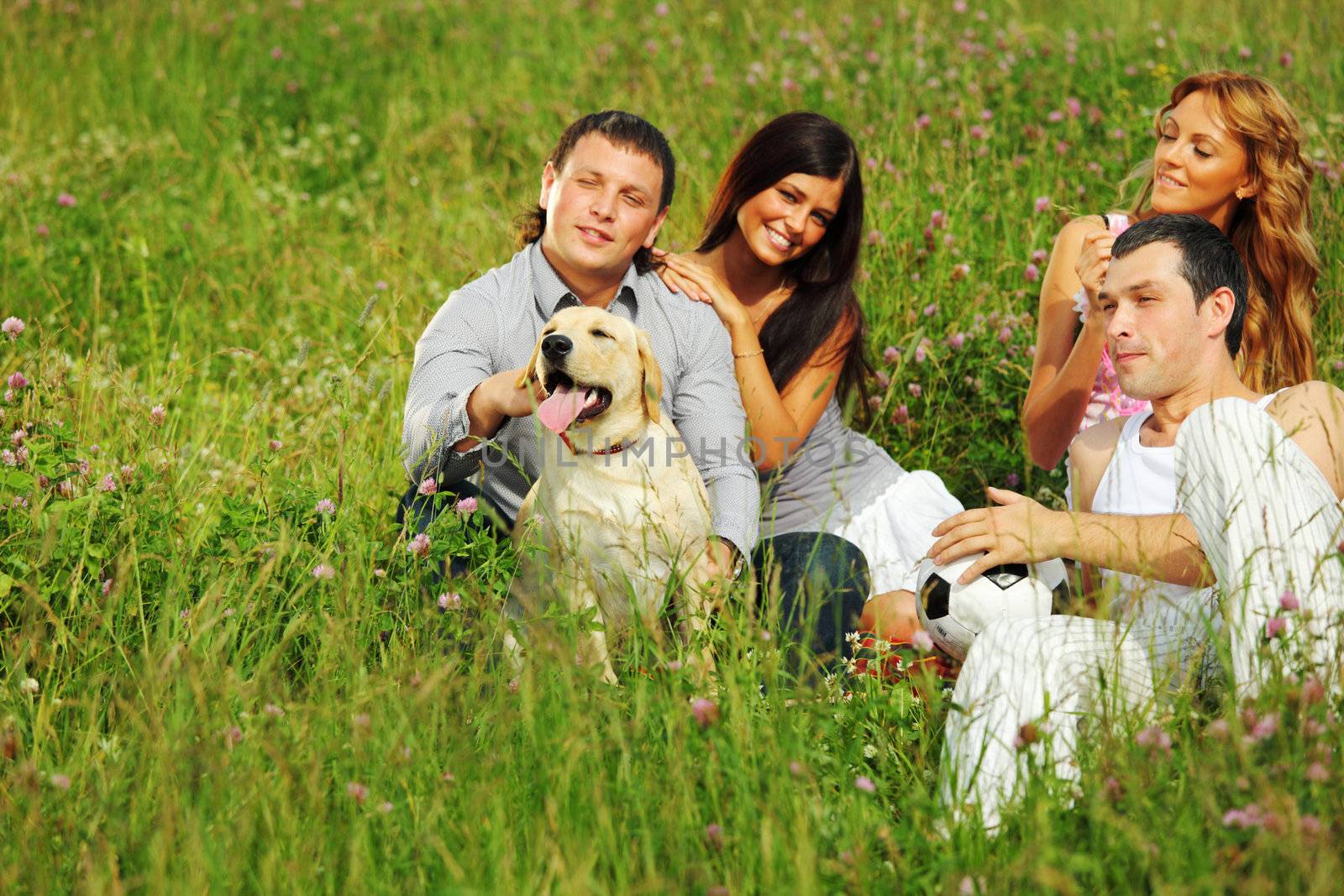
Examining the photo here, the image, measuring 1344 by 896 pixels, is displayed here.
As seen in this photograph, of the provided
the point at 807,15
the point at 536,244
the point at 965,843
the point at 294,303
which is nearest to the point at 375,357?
the point at 294,303

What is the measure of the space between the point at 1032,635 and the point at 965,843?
60cm

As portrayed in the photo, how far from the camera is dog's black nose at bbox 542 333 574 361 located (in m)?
3.08

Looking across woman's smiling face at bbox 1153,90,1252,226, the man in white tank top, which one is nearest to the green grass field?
the man in white tank top

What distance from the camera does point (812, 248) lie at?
4.26 metres

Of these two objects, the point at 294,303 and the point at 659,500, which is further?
the point at 294,303

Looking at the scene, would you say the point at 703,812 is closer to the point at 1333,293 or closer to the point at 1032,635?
the point at 1032,635

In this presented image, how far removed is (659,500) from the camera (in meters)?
3.16

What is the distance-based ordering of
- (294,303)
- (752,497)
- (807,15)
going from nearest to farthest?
(752,497), (294,303), (807,15)

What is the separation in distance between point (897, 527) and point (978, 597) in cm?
107

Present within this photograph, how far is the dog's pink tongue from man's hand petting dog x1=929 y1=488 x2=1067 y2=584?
0.97 m

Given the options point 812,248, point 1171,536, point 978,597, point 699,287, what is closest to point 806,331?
point 812,248

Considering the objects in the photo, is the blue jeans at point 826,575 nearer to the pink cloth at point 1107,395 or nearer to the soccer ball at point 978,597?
the soccer ball at point 978,597

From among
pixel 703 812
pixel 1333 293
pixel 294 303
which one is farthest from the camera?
pixel 294 303

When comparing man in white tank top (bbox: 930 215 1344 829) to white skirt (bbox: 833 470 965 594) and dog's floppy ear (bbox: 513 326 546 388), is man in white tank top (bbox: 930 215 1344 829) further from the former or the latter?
dog's floppy ear (bbox: 513 326 546 388)
